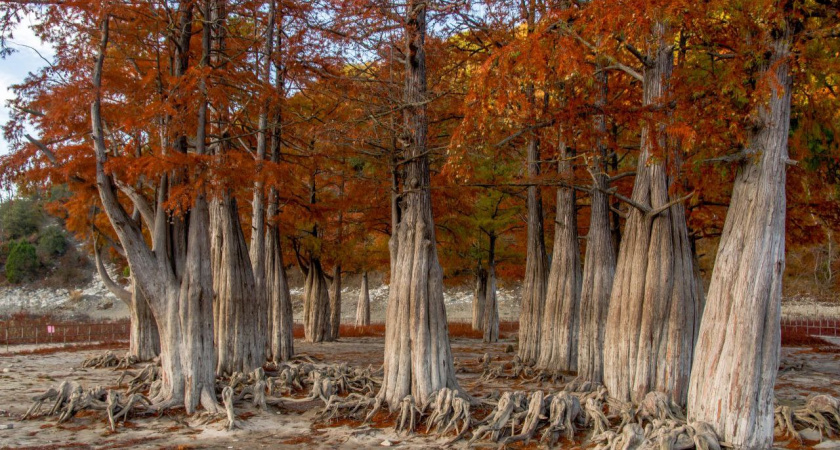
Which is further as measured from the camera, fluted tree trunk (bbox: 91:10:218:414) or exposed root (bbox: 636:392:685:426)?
fluted tree trunk (bbox: 91:10:218:414)

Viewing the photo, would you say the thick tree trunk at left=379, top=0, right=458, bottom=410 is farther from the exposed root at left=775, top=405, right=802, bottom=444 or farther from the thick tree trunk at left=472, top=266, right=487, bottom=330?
the thick tree trunk at left=472, top=266, right=487, bottom=330

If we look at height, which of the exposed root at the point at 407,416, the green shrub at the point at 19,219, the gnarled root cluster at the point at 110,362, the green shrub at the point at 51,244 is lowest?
the gnarled root cluster at the point at 110,362

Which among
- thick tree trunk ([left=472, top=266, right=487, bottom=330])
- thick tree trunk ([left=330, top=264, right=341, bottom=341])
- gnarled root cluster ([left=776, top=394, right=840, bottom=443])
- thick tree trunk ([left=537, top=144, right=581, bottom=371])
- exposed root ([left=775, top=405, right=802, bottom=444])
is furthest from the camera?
thick tree trunk ([left=472, top=266, right=487, bottom=330])

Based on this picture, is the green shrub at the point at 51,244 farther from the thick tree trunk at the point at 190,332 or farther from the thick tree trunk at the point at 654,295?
the thick tree trunk at the point at 654,295

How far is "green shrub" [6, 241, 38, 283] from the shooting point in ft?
211

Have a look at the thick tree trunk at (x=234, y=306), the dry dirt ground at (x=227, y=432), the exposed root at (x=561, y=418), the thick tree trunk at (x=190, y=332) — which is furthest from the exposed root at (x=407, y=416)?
the thick tree trunk at (x=234, y=306)

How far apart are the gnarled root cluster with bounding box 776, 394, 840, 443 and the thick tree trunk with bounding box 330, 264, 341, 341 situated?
2041 cm

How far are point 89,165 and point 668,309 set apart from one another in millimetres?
10854

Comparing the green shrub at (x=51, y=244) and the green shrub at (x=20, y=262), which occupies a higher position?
the green shrub at (x=51, y=244)

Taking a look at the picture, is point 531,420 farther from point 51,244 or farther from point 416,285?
point 51,244

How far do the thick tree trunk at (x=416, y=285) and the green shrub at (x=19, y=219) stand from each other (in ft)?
225

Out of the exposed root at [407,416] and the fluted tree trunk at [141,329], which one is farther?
the fluted tree trunk at [141,329]

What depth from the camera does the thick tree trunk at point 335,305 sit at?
2877cm

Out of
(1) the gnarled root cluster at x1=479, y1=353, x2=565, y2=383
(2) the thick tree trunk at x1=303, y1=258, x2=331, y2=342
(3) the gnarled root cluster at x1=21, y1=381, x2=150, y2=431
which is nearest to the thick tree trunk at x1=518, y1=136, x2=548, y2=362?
(1) the gnarled root cluster at x1=479, y1=353, x2=565, y2=383
